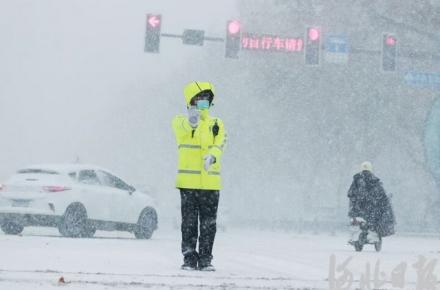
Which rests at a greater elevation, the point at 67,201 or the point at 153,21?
the point at 153,21

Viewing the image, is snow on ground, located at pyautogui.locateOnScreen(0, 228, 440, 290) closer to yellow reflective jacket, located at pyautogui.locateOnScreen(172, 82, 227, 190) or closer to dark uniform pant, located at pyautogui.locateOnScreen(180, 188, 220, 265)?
dark uniform pant, located at pyautogui.locateOnScreen(180, 188, 220, 265)

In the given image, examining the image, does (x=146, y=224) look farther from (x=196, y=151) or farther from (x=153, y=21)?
(x=196, y=151)

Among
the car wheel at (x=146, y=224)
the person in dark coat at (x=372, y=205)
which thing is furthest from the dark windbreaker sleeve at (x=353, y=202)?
the car wheel at (x=146, y=224)

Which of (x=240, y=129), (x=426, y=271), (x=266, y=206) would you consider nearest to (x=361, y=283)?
(x=426, y=271)

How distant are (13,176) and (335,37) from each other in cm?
1134

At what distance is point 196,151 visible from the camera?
1032cm

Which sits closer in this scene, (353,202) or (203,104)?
(203,104)

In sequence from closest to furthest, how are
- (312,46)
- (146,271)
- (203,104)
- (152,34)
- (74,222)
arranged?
(146,271), (203,104), (74,222), (152,34), (312,46)

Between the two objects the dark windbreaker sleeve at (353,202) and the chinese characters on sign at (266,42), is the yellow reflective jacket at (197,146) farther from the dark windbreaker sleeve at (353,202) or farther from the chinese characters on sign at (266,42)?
the chinese characters on sign at (266,42)

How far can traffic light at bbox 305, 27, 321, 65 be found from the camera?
90.9 ft

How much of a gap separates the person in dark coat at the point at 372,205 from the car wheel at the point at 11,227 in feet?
20.7

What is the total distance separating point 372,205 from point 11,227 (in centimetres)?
684

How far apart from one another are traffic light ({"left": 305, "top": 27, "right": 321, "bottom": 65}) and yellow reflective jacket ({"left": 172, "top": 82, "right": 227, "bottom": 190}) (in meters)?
17.6

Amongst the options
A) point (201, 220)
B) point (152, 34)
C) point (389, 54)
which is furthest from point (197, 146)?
point (389, 54)
